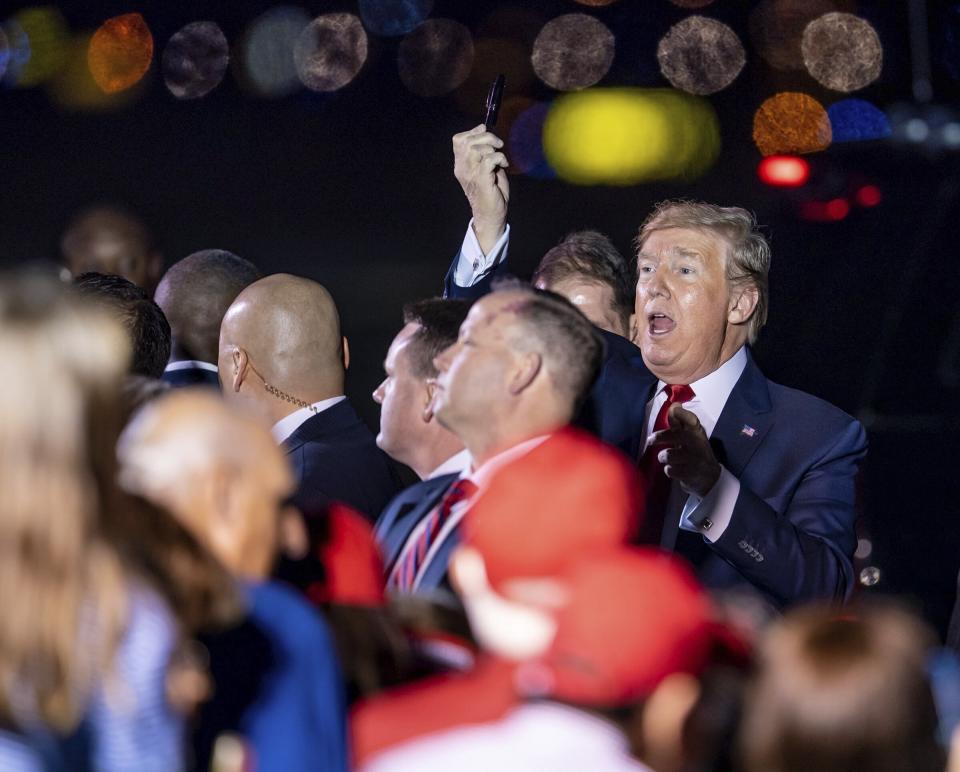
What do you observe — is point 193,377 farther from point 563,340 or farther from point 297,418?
point 563,340

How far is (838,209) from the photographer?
6.89 m

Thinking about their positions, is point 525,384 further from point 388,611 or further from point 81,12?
point 81,12

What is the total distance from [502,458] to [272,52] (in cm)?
509

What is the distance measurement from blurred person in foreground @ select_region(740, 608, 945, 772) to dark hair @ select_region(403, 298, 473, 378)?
162 cm

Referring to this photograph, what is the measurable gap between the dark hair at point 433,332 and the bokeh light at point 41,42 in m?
4.44

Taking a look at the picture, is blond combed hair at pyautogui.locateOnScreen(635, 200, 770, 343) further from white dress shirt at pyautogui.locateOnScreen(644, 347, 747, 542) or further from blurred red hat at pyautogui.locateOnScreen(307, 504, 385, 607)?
blurred red hat at pyautogui.locateOnScreen(307, 504, 385, 607)

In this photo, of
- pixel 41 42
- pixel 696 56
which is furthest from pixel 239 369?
pixel 696 56

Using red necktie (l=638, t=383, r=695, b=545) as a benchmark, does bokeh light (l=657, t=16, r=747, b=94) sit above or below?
above

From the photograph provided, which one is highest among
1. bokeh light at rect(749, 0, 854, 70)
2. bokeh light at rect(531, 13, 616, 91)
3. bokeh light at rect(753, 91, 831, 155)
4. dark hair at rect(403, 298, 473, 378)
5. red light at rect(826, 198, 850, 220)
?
bokeh light at rect(749, 0, 854, 70)

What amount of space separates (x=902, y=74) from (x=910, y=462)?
204 cm

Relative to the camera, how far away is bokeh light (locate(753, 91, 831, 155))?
6.92m

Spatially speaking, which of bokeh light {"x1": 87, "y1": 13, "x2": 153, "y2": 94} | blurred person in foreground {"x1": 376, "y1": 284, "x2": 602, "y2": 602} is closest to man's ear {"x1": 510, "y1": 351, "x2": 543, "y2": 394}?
blurred person in foreground {"x1": 376, "y1": 284, "x2": 602, "y2": 602}

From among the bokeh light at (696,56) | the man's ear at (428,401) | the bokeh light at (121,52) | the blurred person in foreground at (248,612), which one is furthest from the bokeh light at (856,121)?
the blurred person in foreground at (248,612)

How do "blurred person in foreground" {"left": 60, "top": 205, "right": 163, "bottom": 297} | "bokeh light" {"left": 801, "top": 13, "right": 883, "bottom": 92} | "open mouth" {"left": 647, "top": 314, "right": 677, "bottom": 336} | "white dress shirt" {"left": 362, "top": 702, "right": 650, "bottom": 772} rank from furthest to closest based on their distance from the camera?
"bokeh light" {"left": 801, "top": 13, "right": 883, "bottom": 92}
"blurred person in foreground" {"left": 60, "top": 205, "right": 163, "bottom": 297}
"open mouth" {"left": 647, "top": 314, "right": 677, "bottom": 336}
"white dress shirt" {"left": 362, "top": 702, "right": 650, "bottom": 772}
